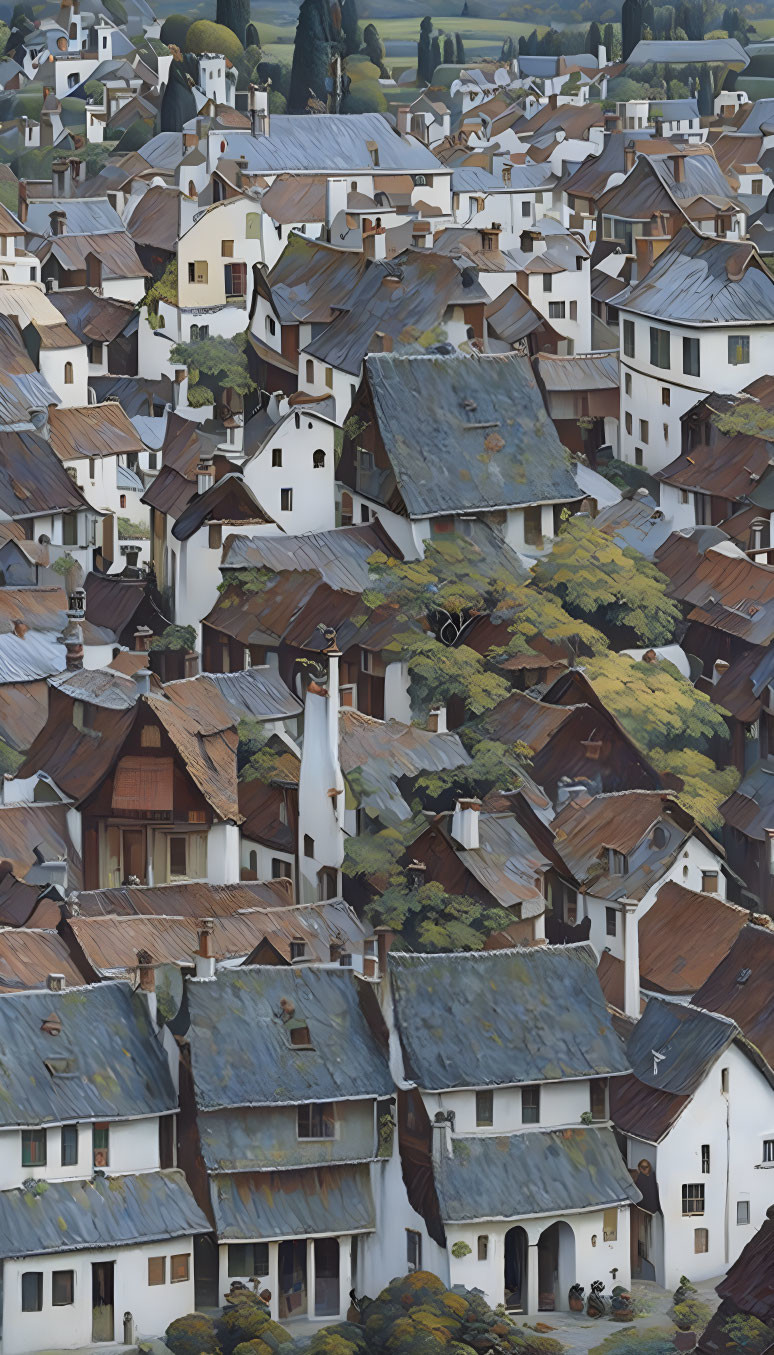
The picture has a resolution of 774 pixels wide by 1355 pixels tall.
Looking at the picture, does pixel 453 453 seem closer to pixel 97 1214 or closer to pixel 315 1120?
pixel 315 1120

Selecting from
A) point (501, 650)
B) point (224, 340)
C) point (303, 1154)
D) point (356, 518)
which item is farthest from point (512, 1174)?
point (224, 340)

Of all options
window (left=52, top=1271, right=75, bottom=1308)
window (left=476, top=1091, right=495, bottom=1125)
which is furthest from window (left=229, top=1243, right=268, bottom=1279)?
window (left=476, top=1091, right=495, bottom=1125)

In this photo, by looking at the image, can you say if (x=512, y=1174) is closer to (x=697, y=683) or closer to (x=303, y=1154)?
(x=303, y=1154)

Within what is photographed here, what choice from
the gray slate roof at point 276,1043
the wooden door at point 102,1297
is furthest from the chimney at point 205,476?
the wooden door at point 102,1297

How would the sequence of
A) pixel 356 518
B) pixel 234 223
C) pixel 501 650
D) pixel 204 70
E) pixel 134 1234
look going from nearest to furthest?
pixel 134 1234 → pixel 501 650 → pixel 356 518 → pixel 234 223 → pixel 204 70

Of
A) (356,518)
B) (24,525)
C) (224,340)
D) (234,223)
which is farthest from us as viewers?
Answer: (234,223)

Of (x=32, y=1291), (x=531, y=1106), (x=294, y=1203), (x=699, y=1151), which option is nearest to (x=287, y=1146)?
(x=294, y=1203)

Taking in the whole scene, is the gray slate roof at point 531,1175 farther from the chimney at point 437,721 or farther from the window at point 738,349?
the window at point 738,349
